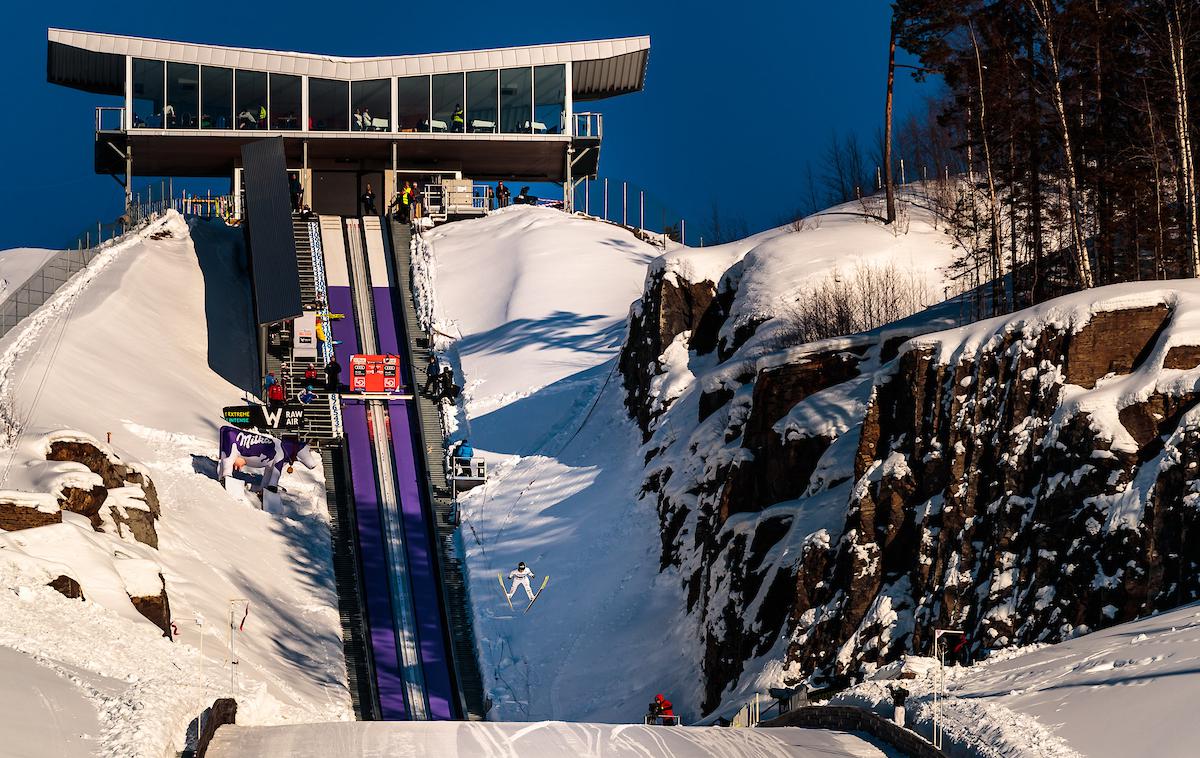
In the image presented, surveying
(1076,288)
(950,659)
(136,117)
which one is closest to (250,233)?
(136,117)

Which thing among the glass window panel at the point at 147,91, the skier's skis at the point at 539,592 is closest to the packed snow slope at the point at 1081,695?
the skier's skis at the point at 539,592

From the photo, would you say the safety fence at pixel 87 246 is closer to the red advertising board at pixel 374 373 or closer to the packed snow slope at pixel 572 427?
the red advertising board at pixel 374 373

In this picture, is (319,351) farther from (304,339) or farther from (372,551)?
(372,551)

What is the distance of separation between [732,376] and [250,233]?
19453 millimetres

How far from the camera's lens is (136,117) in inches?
2530

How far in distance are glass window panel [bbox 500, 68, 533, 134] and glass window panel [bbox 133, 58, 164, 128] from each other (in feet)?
40.4

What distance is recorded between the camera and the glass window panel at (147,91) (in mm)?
64312

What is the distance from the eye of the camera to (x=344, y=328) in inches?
2026

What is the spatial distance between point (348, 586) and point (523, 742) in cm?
1752

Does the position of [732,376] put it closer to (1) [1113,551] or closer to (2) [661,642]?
(2) [661,642]

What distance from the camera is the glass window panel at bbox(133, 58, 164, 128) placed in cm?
6431

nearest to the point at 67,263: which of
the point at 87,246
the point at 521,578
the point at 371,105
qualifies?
the point at 87,246

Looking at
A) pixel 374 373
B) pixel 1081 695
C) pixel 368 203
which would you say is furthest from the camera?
pixel 368 203

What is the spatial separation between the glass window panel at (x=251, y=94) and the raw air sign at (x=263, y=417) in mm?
23576
